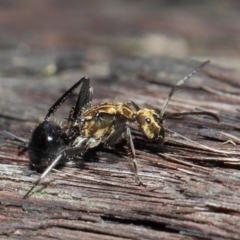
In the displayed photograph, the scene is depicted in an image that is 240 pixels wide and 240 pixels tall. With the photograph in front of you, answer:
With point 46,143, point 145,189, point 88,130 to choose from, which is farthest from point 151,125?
point 46,143

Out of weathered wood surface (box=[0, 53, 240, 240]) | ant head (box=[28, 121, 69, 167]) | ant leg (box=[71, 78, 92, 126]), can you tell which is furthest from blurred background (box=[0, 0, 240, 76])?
ant head (box=[28, 121, 69, 167])

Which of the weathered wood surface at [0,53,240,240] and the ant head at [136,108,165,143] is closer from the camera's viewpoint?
the weathered wood surface at [0,53,240,240]

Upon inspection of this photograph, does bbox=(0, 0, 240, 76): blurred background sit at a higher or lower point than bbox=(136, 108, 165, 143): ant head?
higher

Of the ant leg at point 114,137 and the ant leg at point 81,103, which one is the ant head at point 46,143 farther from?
the ant leg at point 114,137

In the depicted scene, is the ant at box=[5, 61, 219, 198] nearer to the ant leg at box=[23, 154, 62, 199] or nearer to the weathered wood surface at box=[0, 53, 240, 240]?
the ant leg at box=[23, 154, 62, 199]

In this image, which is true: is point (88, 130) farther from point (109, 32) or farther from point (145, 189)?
point (109, 32)
